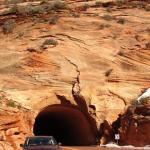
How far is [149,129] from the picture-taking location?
2988 cm

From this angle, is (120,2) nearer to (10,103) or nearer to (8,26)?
(8,26)

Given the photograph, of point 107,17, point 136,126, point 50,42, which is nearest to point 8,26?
point 50,42

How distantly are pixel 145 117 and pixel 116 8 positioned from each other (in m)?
20.0

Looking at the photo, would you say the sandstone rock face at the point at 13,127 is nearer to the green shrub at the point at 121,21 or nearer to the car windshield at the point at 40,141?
the car windshield at the point at 40,141

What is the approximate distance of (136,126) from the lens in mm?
30688

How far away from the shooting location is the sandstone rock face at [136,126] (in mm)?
30134

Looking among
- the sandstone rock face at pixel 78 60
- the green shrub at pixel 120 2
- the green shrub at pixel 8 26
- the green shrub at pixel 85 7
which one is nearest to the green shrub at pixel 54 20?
the sandstone rock face at pixel 78 60

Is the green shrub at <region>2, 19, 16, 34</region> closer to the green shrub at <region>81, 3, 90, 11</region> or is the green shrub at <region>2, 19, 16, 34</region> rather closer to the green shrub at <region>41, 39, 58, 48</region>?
the green shrub at <region>41, 39, 58, 48</region>

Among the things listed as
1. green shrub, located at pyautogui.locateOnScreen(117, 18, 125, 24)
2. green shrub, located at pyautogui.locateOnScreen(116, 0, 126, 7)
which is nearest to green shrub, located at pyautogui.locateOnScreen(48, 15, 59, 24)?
green shrub, located at pyautogui.locateOnScreen(117, 18, 125, 24)

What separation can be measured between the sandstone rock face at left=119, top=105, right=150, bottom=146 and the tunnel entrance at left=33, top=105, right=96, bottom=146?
154 inches

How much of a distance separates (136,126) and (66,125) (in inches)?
553

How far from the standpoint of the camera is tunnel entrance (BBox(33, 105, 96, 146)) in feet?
118

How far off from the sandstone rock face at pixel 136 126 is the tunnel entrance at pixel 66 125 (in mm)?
3924

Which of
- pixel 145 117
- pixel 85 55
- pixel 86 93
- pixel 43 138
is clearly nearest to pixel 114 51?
pixel 85 55
